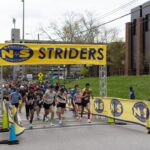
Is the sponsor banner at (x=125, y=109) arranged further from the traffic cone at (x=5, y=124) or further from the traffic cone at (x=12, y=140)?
the traffic cone at (x=12, y=140)

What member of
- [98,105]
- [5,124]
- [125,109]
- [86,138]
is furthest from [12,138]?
[98,105]

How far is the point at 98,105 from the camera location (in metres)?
19.2

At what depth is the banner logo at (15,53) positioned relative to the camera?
16.2 meters

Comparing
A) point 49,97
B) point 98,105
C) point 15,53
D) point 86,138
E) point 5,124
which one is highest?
point 15,53

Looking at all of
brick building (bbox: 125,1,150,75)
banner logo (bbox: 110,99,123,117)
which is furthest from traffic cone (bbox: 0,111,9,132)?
brick building (bbox: 125,1,150,75)

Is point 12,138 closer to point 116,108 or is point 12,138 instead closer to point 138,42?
point 116,108

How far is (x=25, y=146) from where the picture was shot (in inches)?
469

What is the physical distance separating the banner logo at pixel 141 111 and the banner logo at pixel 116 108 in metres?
1.14

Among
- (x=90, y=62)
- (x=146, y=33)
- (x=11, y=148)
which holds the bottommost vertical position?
(x=11, y=148)

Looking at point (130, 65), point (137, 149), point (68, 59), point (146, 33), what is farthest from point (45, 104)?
point (130, 65)

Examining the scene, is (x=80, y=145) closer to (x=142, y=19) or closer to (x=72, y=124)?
(x=72, y=124)

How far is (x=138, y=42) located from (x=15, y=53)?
2145 inches

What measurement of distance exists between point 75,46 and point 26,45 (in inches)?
87.7

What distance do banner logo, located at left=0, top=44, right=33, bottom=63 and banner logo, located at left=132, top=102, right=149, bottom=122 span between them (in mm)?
4962
